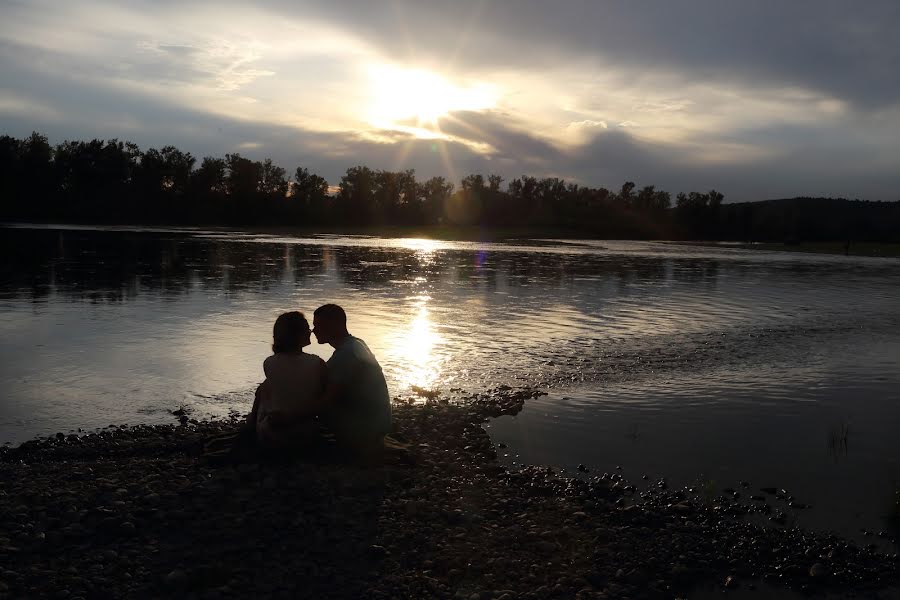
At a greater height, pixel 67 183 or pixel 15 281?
pixel 67 183

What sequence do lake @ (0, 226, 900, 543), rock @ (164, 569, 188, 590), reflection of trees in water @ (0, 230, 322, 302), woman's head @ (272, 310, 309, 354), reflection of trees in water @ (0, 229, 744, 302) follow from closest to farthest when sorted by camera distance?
rock @ (164, 569, 188, 590) < woman's head @ (272, 310, 309, 354) < lake @ (0, 226, 900, 543) < reflection of trees in water @ (0, 230, 322, 302) < reflection of trees in water @ (0, 229, 744, 302)

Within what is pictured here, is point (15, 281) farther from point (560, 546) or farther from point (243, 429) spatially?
point (560, 546)

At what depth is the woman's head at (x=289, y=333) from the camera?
29.3 feet

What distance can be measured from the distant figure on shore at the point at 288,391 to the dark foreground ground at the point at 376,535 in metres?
0.42

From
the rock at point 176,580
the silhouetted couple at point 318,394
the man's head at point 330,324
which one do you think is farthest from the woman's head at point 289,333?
the rock at point 176,580

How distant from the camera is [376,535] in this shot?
7.48m

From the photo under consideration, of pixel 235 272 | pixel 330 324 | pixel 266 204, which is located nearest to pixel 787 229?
pixel 266 204

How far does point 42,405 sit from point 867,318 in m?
28.5

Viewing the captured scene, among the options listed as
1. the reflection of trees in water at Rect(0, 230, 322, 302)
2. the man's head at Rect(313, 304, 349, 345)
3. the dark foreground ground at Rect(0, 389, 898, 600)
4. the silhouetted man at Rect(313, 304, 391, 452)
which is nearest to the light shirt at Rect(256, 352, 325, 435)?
the silhouetted man at Rect(313, 304, 391, 452)

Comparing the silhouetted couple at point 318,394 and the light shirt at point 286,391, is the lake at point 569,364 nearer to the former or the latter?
the silhouetted couple at point 318,394

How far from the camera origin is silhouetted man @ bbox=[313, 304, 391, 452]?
9.07 m

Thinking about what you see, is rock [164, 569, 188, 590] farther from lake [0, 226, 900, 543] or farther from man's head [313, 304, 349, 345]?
lake [0, 226, 900, 543]

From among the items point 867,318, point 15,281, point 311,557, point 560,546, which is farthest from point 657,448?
point 15,281

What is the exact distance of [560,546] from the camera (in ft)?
24.6
